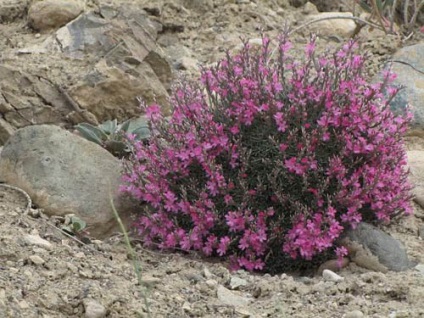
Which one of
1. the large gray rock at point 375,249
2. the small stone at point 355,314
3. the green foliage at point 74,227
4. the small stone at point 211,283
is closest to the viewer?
the small stone at point 355,314

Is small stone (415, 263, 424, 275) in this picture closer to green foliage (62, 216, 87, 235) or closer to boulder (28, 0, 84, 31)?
green foliage (62, 216, 87, 235)

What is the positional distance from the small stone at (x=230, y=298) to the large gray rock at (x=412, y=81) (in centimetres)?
283

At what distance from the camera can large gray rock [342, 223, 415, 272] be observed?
4352mm

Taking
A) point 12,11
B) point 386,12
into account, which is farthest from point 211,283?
point 386,12

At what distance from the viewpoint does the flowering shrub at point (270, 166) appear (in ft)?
14.4

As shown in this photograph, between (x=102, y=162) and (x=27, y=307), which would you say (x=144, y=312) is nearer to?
(x=27, y=307)

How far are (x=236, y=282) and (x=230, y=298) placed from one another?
0.28 meters

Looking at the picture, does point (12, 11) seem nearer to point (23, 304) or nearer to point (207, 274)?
point (207, 274)

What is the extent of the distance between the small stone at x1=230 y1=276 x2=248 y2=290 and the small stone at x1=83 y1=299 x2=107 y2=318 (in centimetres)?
85

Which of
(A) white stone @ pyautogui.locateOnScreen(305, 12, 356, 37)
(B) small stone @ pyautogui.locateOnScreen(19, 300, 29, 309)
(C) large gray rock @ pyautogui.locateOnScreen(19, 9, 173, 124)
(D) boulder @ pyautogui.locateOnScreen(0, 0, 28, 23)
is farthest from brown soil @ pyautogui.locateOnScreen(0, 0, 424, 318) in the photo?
(A) white stone @ pyautogui.locateOnScreen(305, 12, 356, 37)

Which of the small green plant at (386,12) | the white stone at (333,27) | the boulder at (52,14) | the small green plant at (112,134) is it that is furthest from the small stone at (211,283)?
the white stone at (333,27)

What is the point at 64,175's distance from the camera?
4.77m

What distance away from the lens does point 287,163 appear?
4359 mm

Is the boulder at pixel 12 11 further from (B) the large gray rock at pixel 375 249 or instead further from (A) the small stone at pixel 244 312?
(A) the small stone at pixel 244 312
